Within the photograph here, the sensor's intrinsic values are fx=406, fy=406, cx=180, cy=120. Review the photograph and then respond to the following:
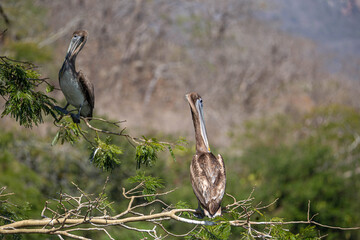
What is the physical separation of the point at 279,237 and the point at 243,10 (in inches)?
1218

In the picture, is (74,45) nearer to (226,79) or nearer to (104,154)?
(104,154)

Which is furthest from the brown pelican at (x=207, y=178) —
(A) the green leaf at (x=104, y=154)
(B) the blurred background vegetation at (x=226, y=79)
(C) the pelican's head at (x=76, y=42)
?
(B) the blurred background vegetation at (x=226, y=79)

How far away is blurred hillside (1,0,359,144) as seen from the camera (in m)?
29.1

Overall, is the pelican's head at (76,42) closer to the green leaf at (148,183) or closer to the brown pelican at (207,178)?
the brown pelican at (207,178)

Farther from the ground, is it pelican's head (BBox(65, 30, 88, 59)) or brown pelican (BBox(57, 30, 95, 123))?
pelican's head (BBox(65, 30, 88, 59))

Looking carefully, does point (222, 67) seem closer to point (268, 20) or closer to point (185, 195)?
point (268, 20)

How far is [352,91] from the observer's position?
3250 centimetres

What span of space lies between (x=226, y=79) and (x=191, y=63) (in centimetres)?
309

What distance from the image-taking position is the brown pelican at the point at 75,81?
513cm

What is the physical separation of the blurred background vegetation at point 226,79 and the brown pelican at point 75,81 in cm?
1216

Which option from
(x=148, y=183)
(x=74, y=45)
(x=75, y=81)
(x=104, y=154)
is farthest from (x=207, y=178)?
(x=74, y=45)

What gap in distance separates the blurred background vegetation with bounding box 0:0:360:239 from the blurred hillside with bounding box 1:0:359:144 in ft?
0.27

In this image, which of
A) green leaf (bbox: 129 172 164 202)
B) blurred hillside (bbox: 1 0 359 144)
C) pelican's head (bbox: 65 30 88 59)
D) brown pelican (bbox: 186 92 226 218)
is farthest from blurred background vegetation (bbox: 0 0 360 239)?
green leaf (bbox: 129 172 164 202)

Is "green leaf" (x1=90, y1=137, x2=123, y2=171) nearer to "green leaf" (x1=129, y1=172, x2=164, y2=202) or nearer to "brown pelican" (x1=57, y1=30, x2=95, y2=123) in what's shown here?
"green leaf" (x1=129, y1=172, x2=164, y2=202)
